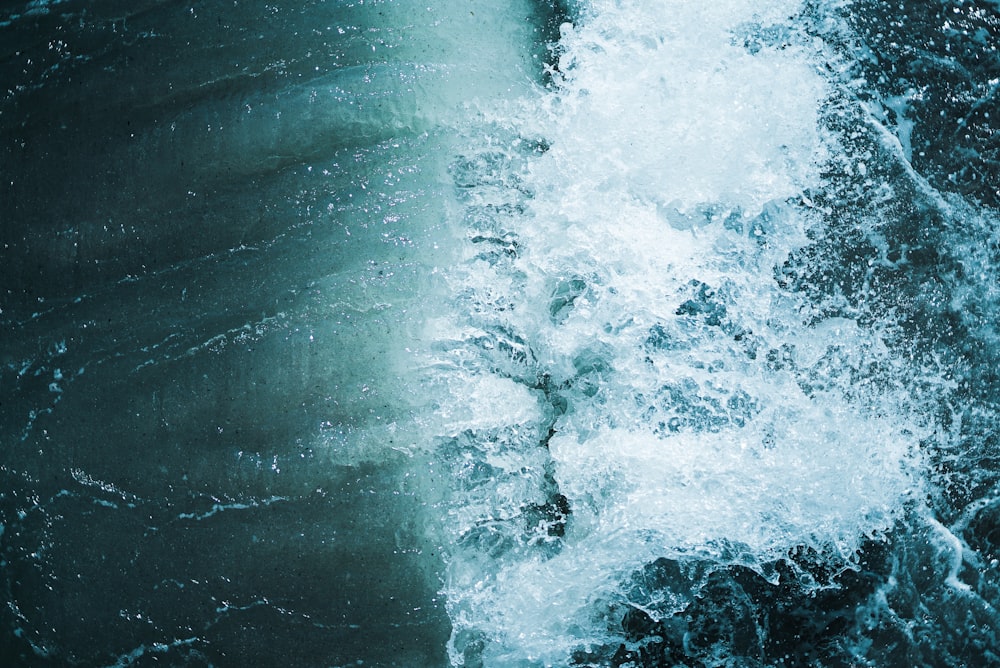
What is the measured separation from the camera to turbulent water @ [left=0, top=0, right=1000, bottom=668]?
173cm

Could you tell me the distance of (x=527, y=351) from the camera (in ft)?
5.75

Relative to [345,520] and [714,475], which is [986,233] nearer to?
[714,475]

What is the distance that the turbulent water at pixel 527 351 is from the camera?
173 centimetres

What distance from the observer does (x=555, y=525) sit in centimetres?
173

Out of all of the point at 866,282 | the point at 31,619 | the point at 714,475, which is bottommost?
the point at 31,619

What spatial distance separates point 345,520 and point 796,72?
177cm

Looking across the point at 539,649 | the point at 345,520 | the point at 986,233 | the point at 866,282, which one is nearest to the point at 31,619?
the point at 345,520

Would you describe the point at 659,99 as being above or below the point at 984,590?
above

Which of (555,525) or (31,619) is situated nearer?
(555,525)

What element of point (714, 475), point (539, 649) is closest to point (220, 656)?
point (539, 649)

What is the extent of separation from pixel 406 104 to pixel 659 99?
2.34 feet

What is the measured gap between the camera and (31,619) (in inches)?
73.4

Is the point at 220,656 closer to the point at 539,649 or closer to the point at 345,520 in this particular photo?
the point at 345,520

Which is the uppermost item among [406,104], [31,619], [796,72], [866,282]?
[796,72]
